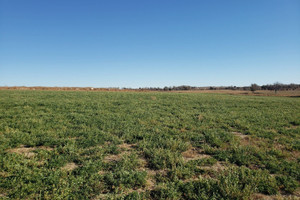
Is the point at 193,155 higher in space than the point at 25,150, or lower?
lower

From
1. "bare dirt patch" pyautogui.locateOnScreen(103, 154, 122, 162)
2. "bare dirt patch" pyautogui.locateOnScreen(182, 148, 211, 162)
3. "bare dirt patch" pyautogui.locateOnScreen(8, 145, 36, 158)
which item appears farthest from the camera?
"bare dirt patch" pyautogui.locateOnScreen(182, 148, 211, 162)

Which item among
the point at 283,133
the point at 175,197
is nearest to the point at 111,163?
the point at 175,197

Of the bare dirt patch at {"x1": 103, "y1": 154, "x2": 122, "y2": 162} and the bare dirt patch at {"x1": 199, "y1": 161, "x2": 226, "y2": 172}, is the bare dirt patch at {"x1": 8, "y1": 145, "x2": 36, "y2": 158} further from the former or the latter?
the bare dirt patch at {"x1": 199, "y1": 161, "x2": 226, "y2": 172}

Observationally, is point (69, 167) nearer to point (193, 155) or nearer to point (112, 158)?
point (112, 158)

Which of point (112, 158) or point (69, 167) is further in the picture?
point (112, 158)

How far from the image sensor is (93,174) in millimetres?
4988

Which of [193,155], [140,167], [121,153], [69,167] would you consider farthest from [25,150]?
[193,155]

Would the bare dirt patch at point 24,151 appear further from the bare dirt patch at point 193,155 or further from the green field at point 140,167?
the bare dirt patch at point 193,155

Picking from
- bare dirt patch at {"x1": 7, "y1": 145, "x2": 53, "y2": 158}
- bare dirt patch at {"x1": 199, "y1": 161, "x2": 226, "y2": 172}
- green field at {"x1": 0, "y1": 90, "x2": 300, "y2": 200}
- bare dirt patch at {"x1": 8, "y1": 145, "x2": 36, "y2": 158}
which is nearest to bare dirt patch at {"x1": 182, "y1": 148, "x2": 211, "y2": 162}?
green field at {"x1": 0, "y1": 90, "x2": 300, "y2": 200}

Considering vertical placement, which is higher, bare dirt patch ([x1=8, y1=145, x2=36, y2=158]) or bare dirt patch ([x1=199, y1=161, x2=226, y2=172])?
bare dirt patch ([x1=8, y1=145, x2=36, y2=158])

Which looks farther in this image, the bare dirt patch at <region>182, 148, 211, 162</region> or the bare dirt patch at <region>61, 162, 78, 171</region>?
the bare dirt patch at <region>182, 148, 211, 162</region>

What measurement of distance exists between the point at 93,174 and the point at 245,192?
180 inches

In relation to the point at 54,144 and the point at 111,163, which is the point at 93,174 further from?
the point at 54,144

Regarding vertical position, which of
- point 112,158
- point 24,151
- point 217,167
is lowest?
point 217,167
